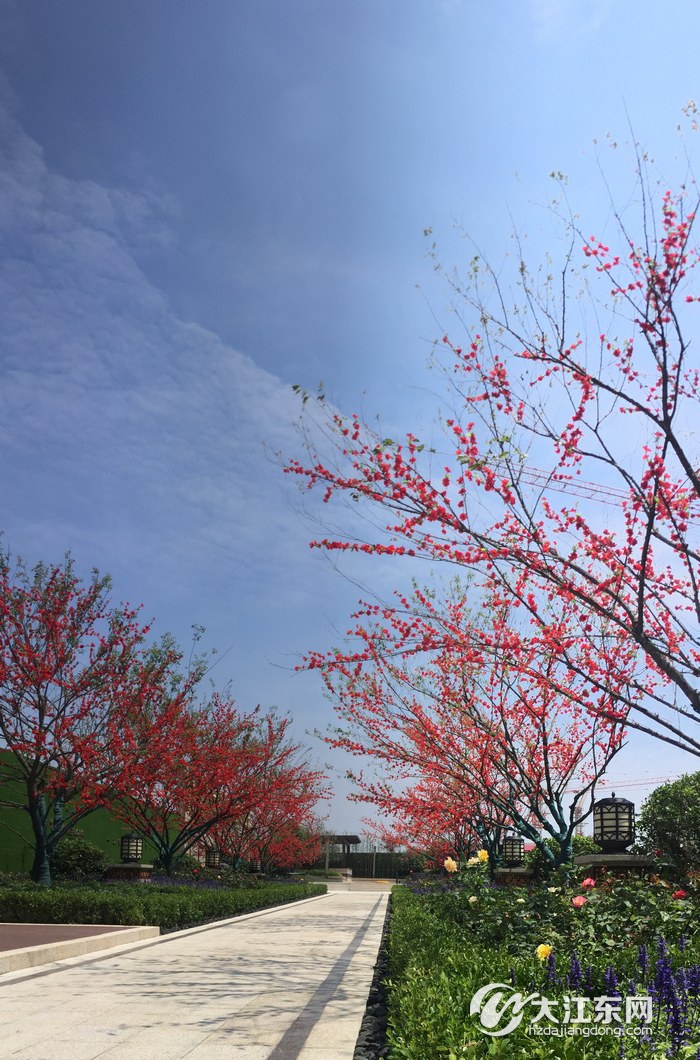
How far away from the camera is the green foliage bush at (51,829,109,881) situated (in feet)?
62.1

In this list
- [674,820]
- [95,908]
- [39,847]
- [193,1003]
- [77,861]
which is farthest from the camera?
[77,861]

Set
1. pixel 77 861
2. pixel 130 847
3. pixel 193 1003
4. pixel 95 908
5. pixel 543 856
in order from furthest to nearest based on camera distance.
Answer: pixel 130 847 → pixel 77 861 → pixel 543 856 → pixel 95 908 → pixel 193 1003

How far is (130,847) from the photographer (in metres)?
21.6

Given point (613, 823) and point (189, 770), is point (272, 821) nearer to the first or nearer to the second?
point (189, 770)

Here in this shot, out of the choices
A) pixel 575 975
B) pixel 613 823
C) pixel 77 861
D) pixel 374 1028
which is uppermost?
pixel 575 975

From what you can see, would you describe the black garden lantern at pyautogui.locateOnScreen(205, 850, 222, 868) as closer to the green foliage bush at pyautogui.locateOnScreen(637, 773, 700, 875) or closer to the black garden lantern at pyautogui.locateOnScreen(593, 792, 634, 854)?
the green foliage bush at pyautogui.locateOnScreen(637, 773, 700, 875)

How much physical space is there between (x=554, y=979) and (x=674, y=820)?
15695 millimetres

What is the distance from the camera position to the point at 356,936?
40.3 feet

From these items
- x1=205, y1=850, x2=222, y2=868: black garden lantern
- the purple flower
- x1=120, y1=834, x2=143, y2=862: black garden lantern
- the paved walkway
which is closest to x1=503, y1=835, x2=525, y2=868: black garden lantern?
x1=120, y1=834, x2=143, y2=862: black garden lantern

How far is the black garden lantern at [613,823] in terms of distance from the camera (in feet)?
41.8

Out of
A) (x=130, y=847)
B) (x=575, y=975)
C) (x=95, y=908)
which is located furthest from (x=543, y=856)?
(x=130, y=847)

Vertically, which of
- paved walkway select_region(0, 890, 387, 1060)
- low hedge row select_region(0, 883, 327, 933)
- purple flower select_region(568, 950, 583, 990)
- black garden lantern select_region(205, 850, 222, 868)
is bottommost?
black garden lantern select_region(205, 850, 222, 868)

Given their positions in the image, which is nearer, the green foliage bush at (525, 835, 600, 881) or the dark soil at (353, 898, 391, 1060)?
the dark soil at (353, 898, 391, 1060)

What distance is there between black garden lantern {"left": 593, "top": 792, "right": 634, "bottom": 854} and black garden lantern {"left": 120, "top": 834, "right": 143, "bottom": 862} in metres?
13.6
